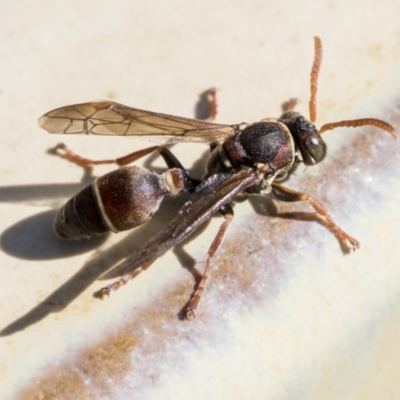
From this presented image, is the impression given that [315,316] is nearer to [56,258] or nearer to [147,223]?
[147,223]

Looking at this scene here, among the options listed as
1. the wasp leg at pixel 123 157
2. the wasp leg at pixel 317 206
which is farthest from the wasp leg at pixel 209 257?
the wasp leg at pixel 123 157

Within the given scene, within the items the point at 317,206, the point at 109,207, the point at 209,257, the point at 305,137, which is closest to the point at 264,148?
the point at 305,137

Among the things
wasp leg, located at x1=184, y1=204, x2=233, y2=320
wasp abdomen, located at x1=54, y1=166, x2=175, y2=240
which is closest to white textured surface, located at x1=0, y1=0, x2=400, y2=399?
wasp leg, located at x1=184, y1=204, x2=233, y2=320

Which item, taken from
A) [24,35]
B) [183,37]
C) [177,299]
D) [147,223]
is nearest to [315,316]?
[177,299]

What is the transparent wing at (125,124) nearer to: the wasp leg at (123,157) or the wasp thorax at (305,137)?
the wasp leg at (123,157)

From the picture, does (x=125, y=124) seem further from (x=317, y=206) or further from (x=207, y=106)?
(x=317, y=206)

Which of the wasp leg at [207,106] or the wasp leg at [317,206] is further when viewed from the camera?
the wasp leg at [207,106]
